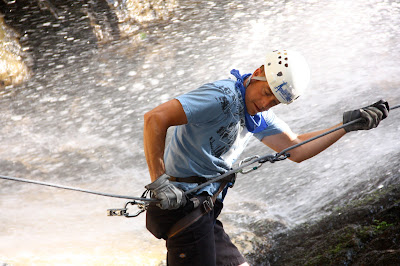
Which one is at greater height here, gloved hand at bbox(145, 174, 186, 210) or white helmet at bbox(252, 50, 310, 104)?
white helmet at bbox(252, 50, 310, 104)

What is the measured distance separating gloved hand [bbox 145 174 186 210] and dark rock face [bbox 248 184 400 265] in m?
1.83

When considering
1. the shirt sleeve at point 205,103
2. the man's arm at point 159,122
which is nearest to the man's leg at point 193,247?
the man's arm at point 159,122

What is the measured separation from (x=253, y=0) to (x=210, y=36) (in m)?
1.67

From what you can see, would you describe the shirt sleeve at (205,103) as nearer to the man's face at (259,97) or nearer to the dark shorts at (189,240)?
the man's face at (259,97)

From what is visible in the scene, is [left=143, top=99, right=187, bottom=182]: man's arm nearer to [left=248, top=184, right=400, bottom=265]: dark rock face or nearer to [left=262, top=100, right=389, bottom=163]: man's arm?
[left=262, top=100, right=389, bottom=163]: man's arm

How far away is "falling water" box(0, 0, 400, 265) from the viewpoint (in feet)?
15.9

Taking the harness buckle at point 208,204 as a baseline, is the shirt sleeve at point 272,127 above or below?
above

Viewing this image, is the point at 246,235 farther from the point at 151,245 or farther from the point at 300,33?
the point at 300,33

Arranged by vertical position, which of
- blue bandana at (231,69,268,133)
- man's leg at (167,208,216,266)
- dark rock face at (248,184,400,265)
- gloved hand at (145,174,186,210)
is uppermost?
blue bandana at (231,69,268,133)

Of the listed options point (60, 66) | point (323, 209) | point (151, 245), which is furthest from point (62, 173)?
point (323, 209)

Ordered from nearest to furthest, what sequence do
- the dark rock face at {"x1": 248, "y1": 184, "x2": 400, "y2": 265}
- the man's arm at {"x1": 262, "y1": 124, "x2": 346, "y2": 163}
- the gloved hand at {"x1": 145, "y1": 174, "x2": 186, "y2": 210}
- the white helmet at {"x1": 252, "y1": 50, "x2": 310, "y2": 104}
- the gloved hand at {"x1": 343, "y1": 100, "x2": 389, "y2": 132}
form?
the gloved hand at {"x1": 145, "y1": 174, "x2": 186, "y2": 210} → the white helmet at {"x1": 252, "y1": 50, "x2": 310, "y2": 104} → the gloved hand at {"x1": 343, "y1": 100, "x2": 389, "y2": 132} → the man's arm at {"x1": 262, "y1": 124, "x2": 346, "y2": 163} → the dark rock face at {"x1": 248, "y1": 184, "x2": 400, "y2": 265}

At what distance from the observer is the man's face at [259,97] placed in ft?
9.05

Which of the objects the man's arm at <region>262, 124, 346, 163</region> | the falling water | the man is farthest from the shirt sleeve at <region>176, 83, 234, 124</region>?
the falling water

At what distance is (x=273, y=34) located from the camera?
816 cm
